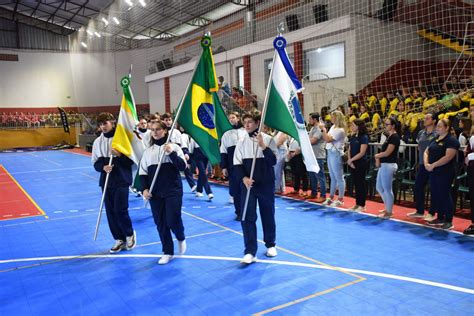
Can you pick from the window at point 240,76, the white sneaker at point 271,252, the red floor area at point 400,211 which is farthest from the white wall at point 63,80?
the white sneaker at point 271,252

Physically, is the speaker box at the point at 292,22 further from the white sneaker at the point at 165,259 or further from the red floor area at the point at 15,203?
the white sneaker at the point at 165,259

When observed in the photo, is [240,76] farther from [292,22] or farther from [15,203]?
[15,203]

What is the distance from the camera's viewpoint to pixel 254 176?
5.26m

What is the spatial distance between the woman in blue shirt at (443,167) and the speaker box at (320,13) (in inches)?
421

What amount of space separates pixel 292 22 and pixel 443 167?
12.6 meters

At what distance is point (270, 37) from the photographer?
19203 millimetres

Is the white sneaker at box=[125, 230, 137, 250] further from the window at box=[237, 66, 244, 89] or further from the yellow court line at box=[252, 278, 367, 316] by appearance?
the window at box=[237, 66, 244, 89]

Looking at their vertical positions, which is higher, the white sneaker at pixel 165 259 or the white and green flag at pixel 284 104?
the white and green flag at pixel 284 104

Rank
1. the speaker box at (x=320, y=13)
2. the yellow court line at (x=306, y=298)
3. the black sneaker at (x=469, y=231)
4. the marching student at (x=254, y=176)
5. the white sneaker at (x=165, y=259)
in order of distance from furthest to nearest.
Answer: the speaker box at (x=320, y=13)
the black sneaker at (x=469, y=231)
the white sneaker at (x=165, y=259)
the marching student at (x=254, y=176)
the yellow court line at (x=306, y=298)

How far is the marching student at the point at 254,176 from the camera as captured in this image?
17.2 feet

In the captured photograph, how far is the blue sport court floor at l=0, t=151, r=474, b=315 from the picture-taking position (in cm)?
421

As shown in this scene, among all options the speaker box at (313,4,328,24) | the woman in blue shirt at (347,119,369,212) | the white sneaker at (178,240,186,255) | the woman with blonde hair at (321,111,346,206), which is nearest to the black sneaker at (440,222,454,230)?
the woman in blue shirt at (347,119,369,212)

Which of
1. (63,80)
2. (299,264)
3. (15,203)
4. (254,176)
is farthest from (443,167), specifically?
(63,80)

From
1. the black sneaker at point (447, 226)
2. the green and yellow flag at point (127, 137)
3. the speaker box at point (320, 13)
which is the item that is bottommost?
the black sneaker at point (447, 226)
